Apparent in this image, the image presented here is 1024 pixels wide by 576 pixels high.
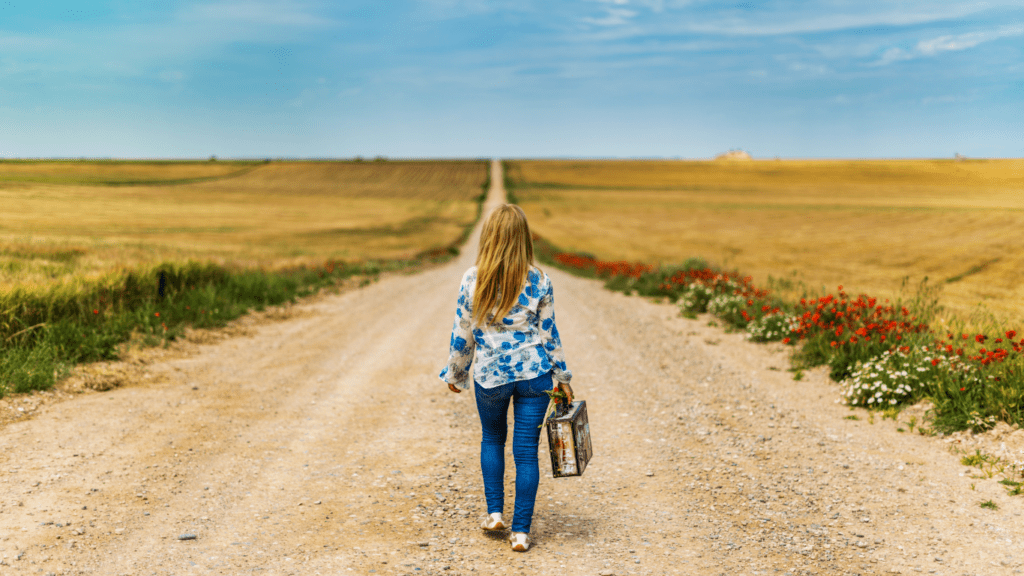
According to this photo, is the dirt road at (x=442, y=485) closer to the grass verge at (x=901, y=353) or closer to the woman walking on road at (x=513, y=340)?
the grass verge at (x=901, y=353)

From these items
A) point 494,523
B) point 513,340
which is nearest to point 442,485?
point 494,523

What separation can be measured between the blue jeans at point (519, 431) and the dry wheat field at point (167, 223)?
813cm

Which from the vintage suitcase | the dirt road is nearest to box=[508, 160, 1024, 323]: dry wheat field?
the dirt road

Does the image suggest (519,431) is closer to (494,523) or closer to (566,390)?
(566,390)

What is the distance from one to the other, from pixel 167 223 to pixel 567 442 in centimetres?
2190

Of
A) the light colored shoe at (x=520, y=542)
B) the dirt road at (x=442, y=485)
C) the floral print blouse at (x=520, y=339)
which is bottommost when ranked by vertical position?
the dirt road at (x=442, y=485)

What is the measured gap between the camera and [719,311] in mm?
12523

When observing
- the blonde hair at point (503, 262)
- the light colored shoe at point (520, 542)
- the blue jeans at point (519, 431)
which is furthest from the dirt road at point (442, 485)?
the blonde hair at point (503, 262)

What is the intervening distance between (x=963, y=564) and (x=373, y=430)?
4989 mm

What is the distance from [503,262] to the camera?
3949mm

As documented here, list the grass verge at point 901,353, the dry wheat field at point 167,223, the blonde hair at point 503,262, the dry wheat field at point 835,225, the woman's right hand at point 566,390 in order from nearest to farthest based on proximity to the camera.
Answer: the blonde hair at point 503,262
the woman's right hand at point 566,390
the grass verge at point 901,353
the dry wheat field at point 167,223
the dry wheat field at point 835,225

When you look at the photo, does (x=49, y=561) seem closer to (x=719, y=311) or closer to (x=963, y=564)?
(x=963, y=564)

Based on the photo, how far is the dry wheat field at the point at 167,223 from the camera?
35.7 feet

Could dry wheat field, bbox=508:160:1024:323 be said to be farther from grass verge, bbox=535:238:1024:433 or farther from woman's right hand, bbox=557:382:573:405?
woman's right hand, bbox=557:382:573:405
